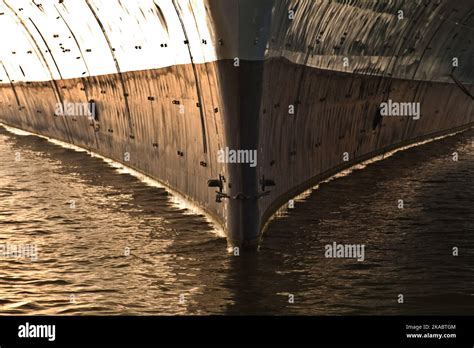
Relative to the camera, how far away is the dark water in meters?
11.6

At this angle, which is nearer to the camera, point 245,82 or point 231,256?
point 245,82

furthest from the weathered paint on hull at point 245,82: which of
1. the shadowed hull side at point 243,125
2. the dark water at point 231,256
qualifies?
the dark water at point 231,256

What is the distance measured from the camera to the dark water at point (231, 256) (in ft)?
38.2

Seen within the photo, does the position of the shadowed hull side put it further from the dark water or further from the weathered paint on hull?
the dark water

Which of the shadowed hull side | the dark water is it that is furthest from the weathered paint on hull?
the dark water

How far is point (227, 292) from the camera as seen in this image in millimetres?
11992

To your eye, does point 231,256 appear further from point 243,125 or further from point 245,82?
point 245,82

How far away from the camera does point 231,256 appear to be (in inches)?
538

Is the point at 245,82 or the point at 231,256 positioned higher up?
the point at 245,82

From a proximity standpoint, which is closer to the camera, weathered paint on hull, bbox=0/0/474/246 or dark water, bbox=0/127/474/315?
dark water, bbox=0/127/474/315

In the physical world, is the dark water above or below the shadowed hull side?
below

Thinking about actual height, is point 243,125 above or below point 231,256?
above

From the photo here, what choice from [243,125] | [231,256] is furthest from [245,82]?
[231,256]
